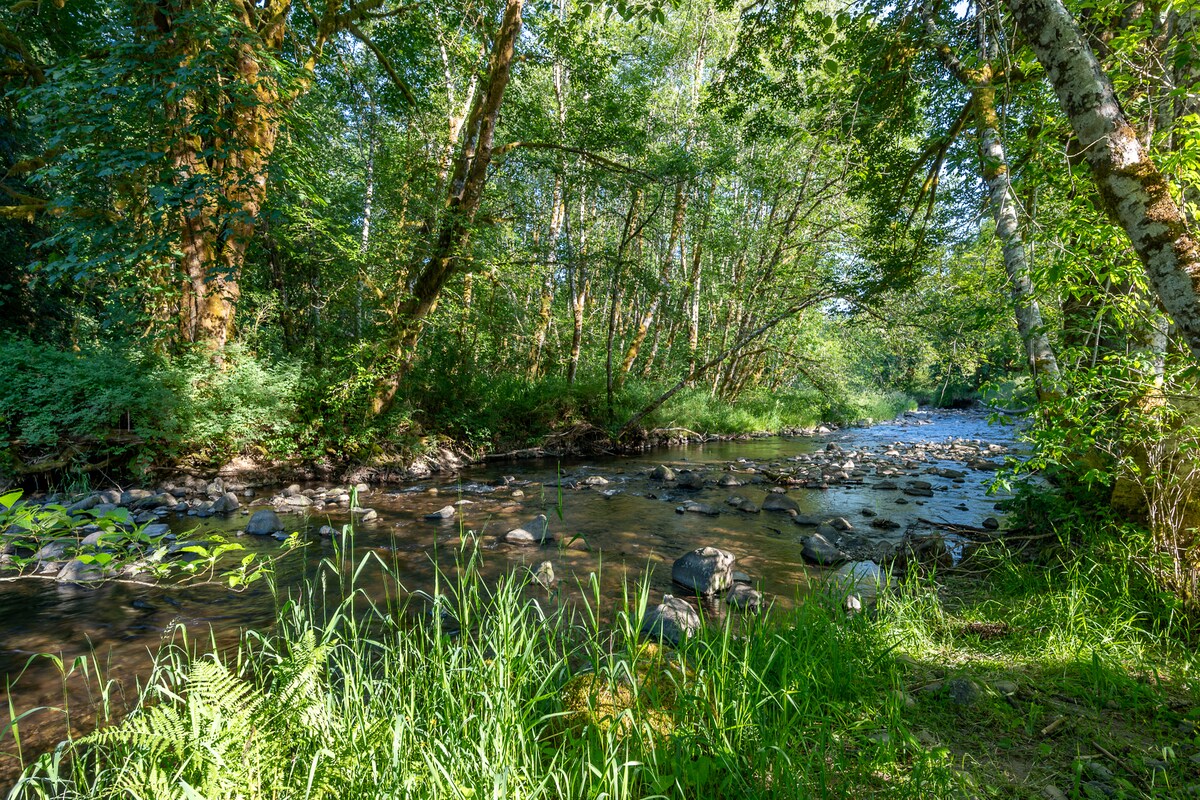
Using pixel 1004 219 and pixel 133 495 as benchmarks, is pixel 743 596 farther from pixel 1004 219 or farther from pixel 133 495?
pixel 133 495

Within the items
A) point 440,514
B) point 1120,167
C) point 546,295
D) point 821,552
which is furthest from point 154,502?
point 546,295

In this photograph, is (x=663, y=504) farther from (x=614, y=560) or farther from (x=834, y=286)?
(x=834, y=286)

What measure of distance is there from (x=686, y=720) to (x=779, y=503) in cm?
642

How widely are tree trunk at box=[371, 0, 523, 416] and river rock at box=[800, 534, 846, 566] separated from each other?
7515 millimetres

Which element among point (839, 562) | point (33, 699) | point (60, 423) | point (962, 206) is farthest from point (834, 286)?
point (60, 423)

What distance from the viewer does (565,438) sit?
1316 centimetres

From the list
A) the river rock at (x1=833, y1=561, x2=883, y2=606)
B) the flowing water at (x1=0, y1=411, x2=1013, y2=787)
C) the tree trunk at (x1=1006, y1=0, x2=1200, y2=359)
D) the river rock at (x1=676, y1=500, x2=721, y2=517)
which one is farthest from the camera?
the river rock at (x1=676, y1=500, x2=721, y2=517)

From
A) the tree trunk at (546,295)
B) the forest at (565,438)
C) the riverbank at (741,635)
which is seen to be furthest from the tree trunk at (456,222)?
the riverbank at (741,635)

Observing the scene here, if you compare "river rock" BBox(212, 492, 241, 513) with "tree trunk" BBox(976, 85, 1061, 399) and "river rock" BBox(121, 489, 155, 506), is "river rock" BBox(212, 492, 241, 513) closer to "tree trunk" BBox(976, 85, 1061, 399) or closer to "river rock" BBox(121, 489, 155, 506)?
"river rock" BBox(121, 489, 155, 506)

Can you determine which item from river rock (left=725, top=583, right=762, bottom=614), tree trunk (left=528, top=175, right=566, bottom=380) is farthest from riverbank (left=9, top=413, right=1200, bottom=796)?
tree trunk (left=528, top=175, right=566, bottom=380)

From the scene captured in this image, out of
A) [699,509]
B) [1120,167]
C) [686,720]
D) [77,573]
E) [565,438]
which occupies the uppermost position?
[1120,167]

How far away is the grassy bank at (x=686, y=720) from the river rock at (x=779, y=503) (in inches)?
185

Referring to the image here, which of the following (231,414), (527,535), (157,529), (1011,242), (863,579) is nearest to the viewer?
(1011,242)

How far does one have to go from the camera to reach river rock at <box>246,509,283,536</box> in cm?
594
